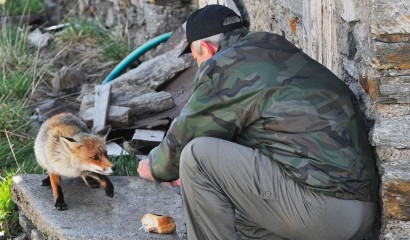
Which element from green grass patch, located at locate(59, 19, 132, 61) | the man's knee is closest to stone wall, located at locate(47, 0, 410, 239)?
the man's knee

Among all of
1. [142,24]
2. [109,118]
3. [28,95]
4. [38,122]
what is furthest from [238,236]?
[142,24]

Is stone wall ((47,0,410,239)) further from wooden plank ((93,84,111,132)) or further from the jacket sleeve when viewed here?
wooden plank ((93,84,111,132))

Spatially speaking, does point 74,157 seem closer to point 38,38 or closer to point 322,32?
point 322,32

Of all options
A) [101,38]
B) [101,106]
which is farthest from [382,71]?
[101,38]

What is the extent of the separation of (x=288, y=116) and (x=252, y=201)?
0.48 m

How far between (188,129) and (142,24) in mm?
6069

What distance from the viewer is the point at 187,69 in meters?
8.47

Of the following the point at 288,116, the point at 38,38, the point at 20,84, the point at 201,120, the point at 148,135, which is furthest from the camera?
the point at 38,38

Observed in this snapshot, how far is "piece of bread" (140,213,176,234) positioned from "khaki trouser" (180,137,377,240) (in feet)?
2.33

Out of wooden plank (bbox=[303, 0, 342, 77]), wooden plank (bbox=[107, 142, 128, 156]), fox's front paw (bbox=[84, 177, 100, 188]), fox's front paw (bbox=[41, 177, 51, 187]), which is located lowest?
wooden plank (bbox=[107, 142, 128, 156])

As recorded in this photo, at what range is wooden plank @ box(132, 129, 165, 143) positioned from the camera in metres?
7.37

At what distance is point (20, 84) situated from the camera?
8.79 meters

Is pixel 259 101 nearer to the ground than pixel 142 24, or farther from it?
farther from it

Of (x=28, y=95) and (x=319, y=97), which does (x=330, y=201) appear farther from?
(x=28, y=95)
